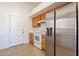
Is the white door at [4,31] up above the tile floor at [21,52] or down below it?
above

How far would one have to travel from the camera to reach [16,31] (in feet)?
19.6

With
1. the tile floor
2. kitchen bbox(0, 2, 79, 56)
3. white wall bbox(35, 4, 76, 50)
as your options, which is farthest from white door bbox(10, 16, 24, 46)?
white wall bbox(35, 4, 76, 50)

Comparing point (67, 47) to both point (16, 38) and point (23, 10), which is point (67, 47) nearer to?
point (16, 38)

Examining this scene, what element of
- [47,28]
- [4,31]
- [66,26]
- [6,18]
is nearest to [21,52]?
[4,31]

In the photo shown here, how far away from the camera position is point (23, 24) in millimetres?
6711

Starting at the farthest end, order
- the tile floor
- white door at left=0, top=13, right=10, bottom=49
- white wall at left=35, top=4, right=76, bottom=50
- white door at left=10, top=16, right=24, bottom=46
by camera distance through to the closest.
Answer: white door at left=10, top=16, right=24, bottom=46 < white door at left=0, top=13, right=10, bottom=49 < the tile floor < white wall at left=35, top=4, right=76, bottom=50

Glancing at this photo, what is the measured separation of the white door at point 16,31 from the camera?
18.3ft

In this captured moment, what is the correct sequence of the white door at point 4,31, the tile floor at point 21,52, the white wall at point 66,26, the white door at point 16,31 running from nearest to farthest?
the white wall at point 66,26 < the tile floor at point 21,52 < the white door at point 4,31 < the white door at point 16,31

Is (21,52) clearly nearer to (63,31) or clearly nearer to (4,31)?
(4,31)

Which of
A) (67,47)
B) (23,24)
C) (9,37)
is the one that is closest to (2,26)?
(9,37)

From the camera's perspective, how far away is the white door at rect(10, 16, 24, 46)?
5586mm

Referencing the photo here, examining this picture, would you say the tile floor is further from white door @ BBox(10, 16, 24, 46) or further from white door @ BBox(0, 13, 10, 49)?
white door @ BBox(10, 16, 24, 46)

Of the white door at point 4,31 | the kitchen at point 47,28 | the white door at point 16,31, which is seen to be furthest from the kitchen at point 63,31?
the white door at point 16,31

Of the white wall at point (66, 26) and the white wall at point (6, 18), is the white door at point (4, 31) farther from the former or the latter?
the white wall at point (66, 26)
